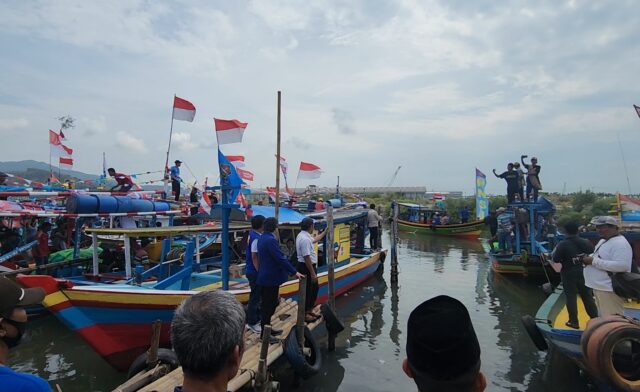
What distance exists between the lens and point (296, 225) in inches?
433

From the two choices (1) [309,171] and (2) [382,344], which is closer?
(2) [382,344]

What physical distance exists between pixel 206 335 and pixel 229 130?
23.5 feet

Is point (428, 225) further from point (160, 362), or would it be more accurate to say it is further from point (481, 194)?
point (160, 362)

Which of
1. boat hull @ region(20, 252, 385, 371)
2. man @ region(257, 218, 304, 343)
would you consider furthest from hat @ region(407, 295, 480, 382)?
boat hull @ region(20, 252, 385, 371)

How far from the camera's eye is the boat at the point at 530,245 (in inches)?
590

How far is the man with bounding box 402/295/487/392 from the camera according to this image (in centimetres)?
174

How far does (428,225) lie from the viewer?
32.1 metres

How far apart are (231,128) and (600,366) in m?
7.13

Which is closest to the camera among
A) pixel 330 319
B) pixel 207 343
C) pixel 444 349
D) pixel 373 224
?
pixel 444 349

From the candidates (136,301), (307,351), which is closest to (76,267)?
(136,301)

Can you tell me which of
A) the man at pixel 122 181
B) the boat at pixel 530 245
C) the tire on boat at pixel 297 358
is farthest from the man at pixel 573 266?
the man at pixel 122 181

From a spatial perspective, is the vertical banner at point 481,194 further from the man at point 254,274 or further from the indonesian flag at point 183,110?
the man at point 254,274

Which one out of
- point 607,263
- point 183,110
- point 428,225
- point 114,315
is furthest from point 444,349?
point 428,225

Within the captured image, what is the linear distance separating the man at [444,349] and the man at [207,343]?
80 cm
